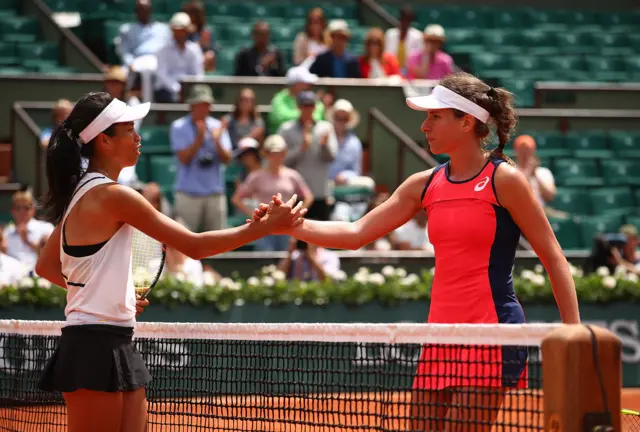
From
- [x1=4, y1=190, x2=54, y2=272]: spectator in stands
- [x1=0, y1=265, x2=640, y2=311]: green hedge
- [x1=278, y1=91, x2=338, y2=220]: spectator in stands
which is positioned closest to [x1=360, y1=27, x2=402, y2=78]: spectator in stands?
[x1=278, y1=91, x2=338, y2=220]: spectator in stands

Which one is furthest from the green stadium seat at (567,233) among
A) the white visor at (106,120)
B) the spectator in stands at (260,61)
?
the white visor at (106,120)

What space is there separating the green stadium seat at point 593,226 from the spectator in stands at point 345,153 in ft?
8.90

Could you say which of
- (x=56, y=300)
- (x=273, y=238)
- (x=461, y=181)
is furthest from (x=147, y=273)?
(x=273, y=238)

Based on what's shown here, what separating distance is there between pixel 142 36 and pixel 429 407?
1012 centimetres

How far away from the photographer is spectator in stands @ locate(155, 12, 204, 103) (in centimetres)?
1310

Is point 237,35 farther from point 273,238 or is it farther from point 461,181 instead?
point 461,181

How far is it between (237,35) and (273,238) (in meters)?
5.09

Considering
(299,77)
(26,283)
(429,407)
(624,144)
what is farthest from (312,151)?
(429,407)

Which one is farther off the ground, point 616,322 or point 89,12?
point 89,12

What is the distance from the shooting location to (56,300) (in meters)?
9.69

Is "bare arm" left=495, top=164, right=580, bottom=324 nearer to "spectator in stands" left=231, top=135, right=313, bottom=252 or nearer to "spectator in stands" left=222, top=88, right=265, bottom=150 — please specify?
"spectator in stands" left=231, top=135, right=313, bottom=252

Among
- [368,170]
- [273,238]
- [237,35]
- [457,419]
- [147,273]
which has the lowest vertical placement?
[457,419]

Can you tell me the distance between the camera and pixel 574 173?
48.8 ft

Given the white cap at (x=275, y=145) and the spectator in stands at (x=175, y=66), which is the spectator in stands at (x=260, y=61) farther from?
the white cap at (x=275, y=145)
